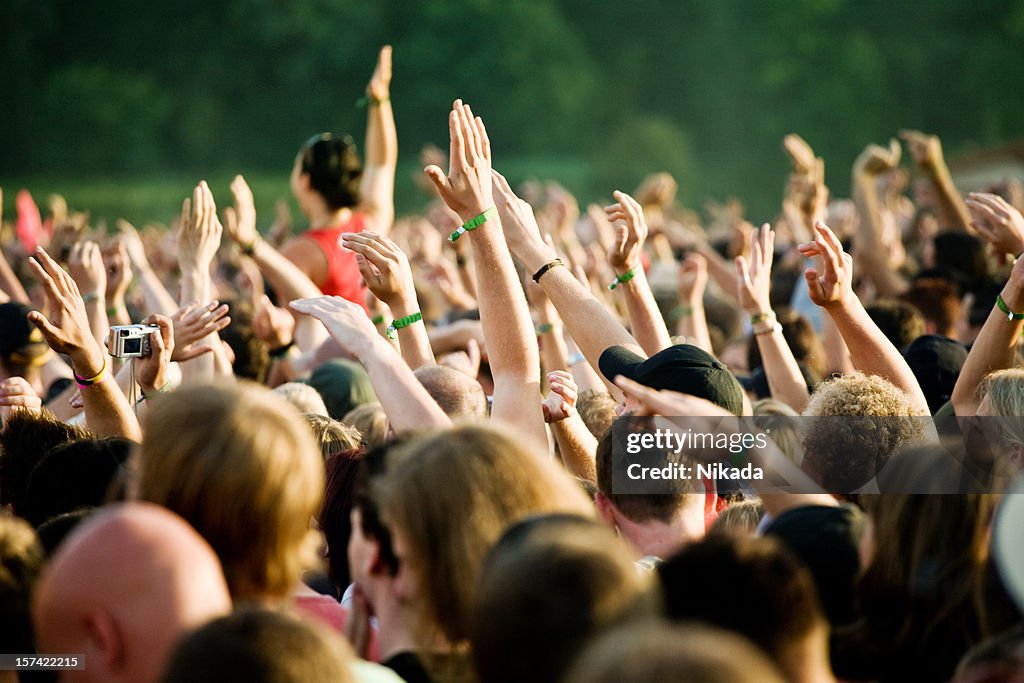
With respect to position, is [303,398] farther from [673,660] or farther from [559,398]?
[673,660]

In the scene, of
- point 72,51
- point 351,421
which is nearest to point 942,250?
point 351,421

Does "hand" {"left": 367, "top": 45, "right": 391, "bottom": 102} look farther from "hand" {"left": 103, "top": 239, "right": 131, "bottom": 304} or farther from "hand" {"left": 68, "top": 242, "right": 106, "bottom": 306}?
"hand" {"left": 68, "top": 242, "right": 106, "bottom": 306}

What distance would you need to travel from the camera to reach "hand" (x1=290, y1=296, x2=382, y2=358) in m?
3.11

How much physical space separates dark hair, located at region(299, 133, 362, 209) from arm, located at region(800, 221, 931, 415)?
299 centimetres

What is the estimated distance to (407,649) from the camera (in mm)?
2299

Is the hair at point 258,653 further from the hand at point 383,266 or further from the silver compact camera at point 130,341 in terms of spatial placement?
the silver compact camera at point 130,341

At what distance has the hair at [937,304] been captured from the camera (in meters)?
6.52

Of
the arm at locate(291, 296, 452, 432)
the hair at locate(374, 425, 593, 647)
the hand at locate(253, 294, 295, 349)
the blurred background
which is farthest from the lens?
the blurred background

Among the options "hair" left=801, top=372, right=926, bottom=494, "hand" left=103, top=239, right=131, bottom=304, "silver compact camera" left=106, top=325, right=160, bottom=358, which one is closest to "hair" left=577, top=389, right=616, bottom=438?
"hair" left=801, top=372, right=926, bottom=494

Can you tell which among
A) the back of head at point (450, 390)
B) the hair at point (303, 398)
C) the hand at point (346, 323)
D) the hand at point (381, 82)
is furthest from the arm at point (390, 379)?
the hand at point (381, 82)

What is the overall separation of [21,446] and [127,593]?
5.83ft

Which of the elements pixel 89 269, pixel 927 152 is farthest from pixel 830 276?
pixel 927 152

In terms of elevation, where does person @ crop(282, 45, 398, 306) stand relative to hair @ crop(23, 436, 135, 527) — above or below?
above

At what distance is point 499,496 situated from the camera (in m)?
2.24
